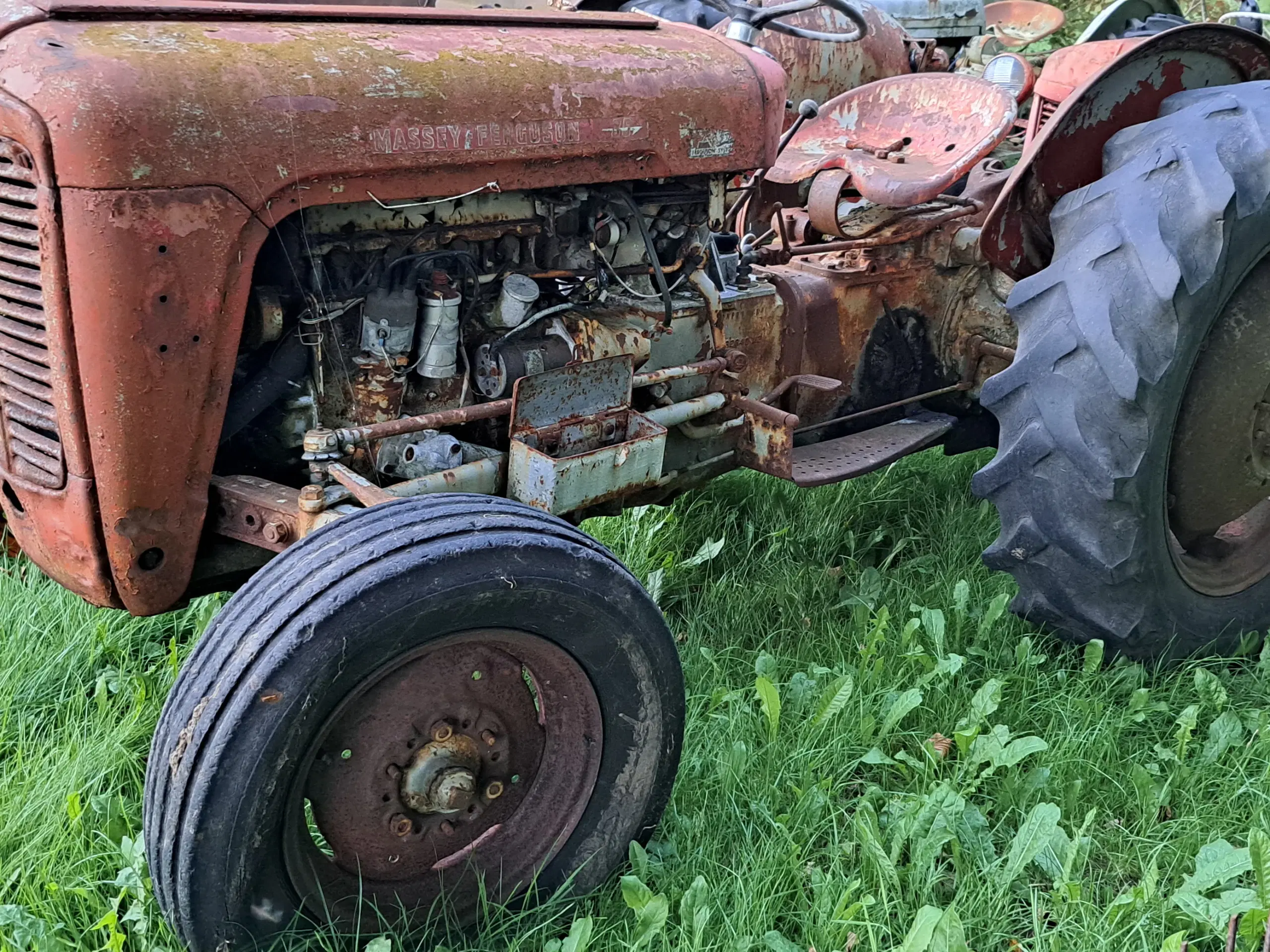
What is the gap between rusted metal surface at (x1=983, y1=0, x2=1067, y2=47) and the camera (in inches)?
227

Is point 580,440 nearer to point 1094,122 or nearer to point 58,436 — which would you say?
point 58,436

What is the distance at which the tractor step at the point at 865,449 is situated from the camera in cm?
298

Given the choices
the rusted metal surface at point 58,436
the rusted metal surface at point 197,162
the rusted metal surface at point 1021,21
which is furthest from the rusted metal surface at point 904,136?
the rusted metal surface at point 1021,21

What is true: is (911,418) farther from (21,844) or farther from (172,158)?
(21,844)

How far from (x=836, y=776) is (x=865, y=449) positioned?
1035 millimetres

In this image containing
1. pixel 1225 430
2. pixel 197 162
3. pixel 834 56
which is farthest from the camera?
pixel 834 56

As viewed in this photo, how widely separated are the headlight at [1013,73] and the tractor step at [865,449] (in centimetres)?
135

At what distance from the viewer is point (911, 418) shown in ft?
11.3

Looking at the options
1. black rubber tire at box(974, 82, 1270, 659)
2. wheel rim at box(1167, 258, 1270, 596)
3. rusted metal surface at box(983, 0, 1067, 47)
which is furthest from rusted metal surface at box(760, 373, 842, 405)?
rusted metal surface at box(983, 0, 1067, 47)

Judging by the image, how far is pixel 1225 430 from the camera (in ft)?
8.93

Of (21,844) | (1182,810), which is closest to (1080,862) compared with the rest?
(1182,810)

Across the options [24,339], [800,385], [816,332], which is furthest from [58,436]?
[816,332]

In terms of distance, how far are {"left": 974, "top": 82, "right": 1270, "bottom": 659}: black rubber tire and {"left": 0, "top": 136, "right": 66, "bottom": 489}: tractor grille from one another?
2.04m

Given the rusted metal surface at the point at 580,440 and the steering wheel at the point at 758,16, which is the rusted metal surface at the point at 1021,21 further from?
the rusted metal surface at the point at 580,440
